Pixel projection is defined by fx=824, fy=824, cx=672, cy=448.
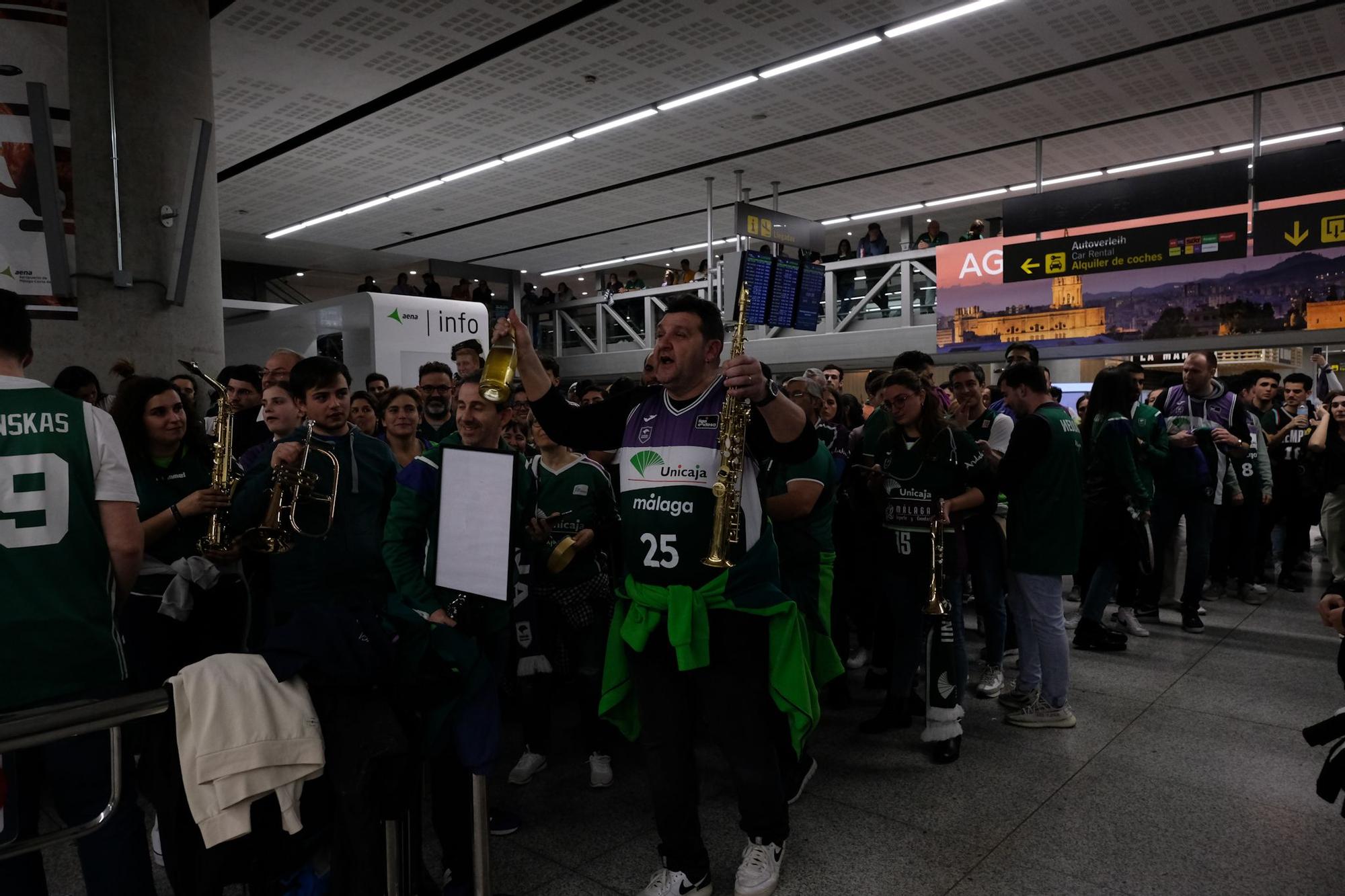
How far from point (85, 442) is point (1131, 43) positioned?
9.07 metres

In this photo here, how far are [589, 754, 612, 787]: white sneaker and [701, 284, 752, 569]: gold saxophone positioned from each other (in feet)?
5.15

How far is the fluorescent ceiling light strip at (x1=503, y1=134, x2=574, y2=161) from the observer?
1049cm

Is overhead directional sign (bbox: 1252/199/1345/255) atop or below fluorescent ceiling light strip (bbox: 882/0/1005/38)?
below

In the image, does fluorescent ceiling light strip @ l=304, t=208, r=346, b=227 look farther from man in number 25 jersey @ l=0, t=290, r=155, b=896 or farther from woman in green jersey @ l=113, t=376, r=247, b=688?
man in number 25 jersey @ l=0, t=290, r=155, b=896

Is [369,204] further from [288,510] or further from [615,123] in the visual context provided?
[288,510]

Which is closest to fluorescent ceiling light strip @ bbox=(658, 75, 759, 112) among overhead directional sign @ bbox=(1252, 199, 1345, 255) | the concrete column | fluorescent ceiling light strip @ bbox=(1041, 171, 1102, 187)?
the concrete column

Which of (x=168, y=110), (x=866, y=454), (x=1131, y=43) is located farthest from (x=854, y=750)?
(x=1131, y=43)

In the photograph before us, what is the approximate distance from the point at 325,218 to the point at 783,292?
8416 mm

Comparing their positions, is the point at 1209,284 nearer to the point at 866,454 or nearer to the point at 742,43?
the point at 742,43

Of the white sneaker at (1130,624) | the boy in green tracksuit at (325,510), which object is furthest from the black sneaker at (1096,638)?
the boy in green tracksuit at (325,510)

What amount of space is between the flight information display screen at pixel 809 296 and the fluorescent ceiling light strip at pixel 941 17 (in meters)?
4.50

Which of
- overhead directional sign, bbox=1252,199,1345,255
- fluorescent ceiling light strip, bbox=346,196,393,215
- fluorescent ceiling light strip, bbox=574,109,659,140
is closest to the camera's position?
overhead directional sign, bbox=1252,199,1345,255

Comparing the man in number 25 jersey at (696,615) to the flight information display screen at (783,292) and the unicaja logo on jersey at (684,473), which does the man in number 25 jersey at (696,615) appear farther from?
the flight information display screen at (783,292)

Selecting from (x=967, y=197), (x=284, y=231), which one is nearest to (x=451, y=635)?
(x=967, y=197)
